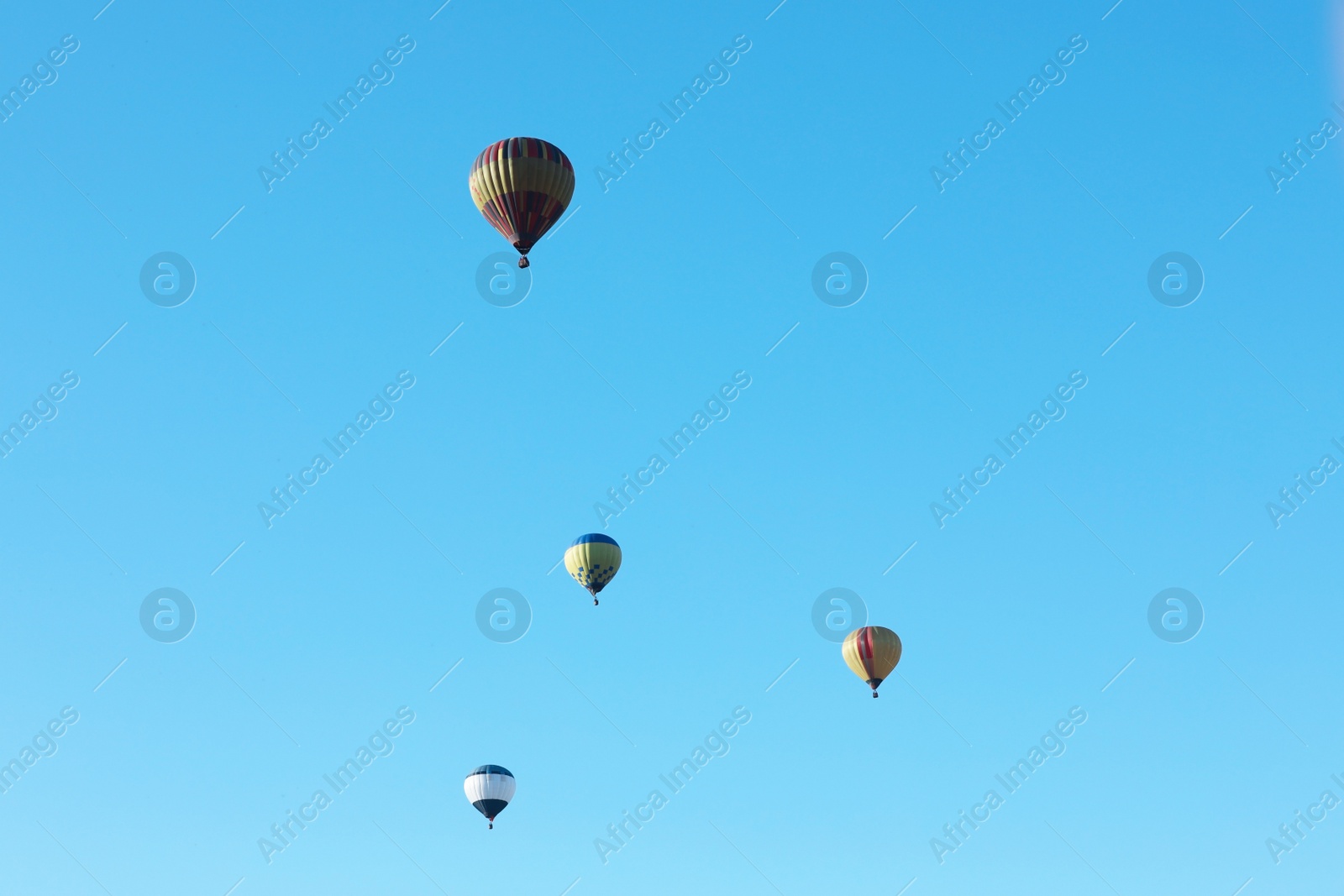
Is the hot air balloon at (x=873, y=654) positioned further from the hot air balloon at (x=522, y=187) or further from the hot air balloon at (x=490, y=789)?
the hot air balloon at (x=522, y=187)

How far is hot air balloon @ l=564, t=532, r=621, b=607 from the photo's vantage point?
206 feet

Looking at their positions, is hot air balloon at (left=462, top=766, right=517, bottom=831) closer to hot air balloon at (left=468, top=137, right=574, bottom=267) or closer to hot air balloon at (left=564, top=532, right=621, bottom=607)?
hot air balloon at (left=564, top=532, right=621, bottom=607)

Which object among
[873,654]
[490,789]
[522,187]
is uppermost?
[522,187]

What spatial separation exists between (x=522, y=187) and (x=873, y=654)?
23.1 meters

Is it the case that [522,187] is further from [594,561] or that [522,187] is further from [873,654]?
[873,654]

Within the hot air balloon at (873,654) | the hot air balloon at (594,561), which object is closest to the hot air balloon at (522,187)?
the hot air balloon at (594,561)

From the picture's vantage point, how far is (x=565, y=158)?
2147 inches

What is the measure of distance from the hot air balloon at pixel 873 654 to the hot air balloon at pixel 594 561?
10000mm

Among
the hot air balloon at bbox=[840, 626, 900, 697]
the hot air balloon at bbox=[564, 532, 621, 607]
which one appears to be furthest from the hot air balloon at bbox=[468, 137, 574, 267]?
the hot air balloon at bbox=[840, 626, 900, 697]

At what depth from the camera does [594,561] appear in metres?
62.9

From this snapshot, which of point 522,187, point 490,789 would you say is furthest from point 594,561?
point 522,187

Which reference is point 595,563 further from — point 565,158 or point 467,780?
point 565,158

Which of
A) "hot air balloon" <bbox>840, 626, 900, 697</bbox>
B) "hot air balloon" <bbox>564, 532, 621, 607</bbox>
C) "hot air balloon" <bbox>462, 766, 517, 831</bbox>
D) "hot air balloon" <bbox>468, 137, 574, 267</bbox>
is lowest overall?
"hot air balloon" <bbox>840, 626, 900, 697</bbox>

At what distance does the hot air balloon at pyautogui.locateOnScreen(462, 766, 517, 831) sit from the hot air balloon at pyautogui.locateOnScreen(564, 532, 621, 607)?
359 inches
